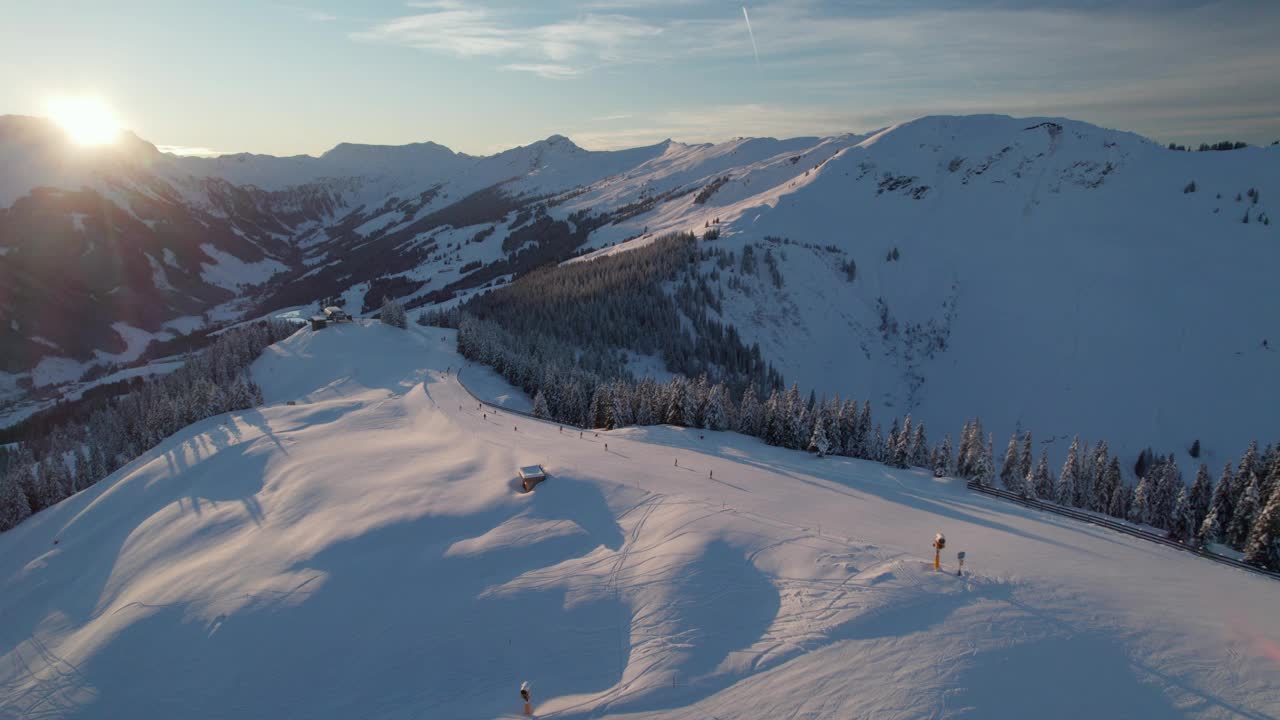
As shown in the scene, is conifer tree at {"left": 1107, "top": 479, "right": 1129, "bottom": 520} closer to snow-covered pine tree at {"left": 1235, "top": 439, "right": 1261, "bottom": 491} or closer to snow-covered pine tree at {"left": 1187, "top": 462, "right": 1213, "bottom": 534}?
snow-covered pine tree at {"left": 1187, "top": 462, "right": 1213, "bottom": 534}

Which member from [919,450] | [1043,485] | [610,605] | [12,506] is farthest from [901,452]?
[12,506]

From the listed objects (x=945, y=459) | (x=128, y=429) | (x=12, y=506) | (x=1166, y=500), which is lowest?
(x=128, y=429)

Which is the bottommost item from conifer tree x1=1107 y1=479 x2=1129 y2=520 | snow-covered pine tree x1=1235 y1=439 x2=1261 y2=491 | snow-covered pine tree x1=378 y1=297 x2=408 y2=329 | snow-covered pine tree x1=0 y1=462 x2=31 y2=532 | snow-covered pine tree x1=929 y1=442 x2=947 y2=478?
snow-covered pine tree x1=0 y1=462 x2=31 y2=532

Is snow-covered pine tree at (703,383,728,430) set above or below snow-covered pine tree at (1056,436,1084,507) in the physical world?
above

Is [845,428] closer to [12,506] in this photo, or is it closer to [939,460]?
[939,460]

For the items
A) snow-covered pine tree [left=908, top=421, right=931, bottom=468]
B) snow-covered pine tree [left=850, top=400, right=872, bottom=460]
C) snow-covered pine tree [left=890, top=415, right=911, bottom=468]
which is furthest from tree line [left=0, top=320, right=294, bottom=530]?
snow-covered pine tree [left=908, top=421, right=931, bottom=468]

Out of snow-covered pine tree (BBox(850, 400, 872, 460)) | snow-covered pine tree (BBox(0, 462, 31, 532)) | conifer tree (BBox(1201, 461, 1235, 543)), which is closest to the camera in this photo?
conifer tree (BBox(1201, 461, 1235, 543))

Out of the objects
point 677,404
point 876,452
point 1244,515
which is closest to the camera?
point 1244,515
